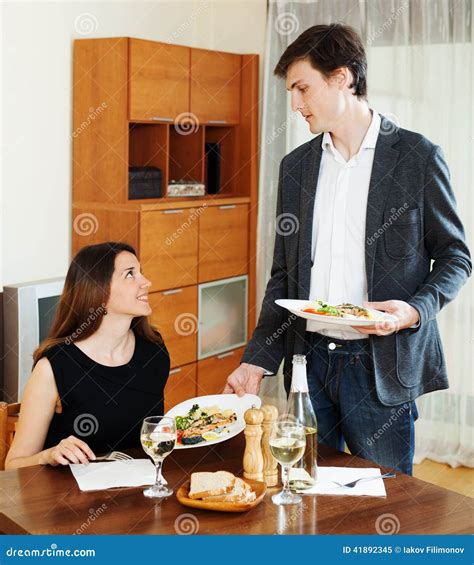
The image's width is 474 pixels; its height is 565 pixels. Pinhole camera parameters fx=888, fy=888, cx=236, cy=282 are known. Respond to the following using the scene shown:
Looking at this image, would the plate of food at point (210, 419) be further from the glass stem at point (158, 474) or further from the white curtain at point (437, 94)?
the white curtain at point (437, 94)

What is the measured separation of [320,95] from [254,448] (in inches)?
39.0

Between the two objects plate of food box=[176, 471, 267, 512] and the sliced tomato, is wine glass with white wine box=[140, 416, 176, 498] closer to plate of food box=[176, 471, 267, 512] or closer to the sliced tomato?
plate of food box=[176, 471, 267, 512]

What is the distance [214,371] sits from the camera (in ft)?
16.0

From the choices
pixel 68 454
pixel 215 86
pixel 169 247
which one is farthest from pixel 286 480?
pixel 215 86

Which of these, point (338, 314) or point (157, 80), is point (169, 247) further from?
point (338, 314)

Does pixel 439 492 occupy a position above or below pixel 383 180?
below

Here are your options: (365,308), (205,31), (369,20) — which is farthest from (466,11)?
(365,308)

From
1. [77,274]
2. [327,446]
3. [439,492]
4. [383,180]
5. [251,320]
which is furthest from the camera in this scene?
[251,320]

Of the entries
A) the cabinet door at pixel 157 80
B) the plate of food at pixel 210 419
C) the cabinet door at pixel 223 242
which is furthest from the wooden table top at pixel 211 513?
the cabinet door at pixel 223 242

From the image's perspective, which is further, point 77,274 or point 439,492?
point 77,274

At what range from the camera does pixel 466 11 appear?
430 centimetres

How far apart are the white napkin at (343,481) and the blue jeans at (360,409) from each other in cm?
34

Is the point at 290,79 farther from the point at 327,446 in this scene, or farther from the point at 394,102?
the point at 394,102

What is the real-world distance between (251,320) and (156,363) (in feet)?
8.87
